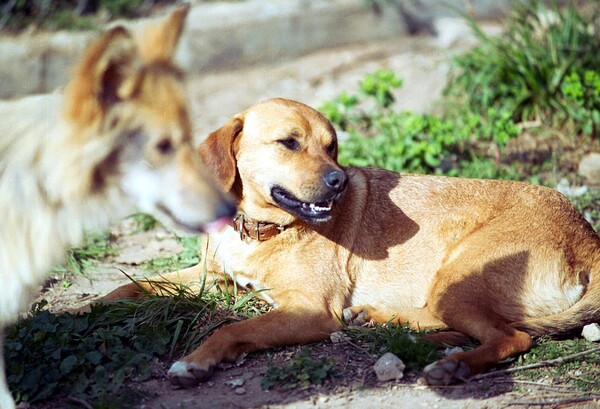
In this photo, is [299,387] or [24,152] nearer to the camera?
[24,152]

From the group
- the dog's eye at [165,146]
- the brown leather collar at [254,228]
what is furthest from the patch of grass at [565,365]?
the dog's eye at [165,146]

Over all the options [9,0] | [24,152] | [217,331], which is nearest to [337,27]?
[9,0]

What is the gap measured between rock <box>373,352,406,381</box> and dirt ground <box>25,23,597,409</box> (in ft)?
0.12

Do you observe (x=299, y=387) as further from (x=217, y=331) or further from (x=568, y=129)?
(x=568, y=129)

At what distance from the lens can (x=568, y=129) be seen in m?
7.00

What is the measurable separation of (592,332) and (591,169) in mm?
2584

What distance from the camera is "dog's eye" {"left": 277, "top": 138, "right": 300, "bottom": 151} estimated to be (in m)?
4.34

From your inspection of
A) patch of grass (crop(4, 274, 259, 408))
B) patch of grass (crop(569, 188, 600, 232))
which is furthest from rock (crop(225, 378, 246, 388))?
patch of grass (crop(569, 188, 600, 232))

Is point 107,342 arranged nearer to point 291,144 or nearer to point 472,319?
point 291,144

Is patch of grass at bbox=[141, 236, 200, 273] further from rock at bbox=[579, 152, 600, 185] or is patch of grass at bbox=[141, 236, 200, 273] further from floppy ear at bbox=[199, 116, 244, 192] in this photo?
rock at bbox=[579, 152, 600, 185]

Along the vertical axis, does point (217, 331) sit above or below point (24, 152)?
below

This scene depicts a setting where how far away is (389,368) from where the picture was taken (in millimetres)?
3764

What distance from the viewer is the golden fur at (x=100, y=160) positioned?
2613 mm

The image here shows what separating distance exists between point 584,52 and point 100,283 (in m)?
5.12
